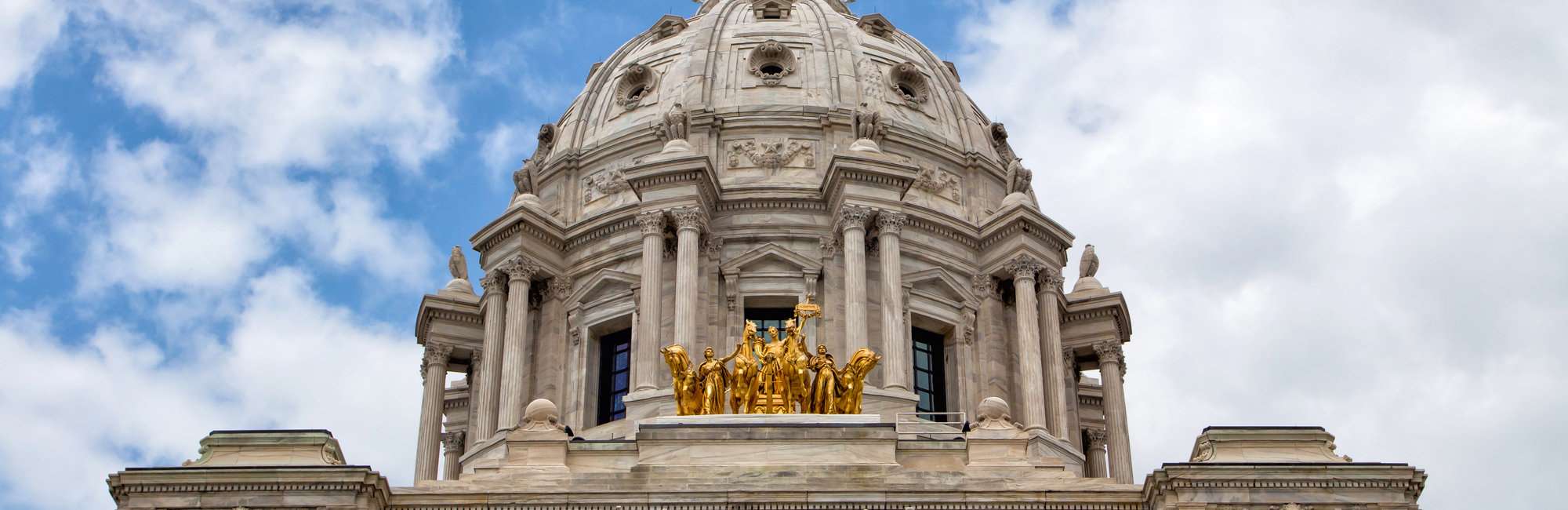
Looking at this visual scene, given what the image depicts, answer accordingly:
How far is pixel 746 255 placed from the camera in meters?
66.5

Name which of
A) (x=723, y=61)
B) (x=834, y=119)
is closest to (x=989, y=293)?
(x=834, y=119)

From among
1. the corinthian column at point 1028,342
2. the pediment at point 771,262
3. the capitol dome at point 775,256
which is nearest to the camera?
the corinthian column at point 1028,342

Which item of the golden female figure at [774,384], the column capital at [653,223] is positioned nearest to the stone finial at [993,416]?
the golden female figure at [774,384]

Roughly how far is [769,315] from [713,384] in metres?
14.9

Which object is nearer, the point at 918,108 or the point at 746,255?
the point at 746,255

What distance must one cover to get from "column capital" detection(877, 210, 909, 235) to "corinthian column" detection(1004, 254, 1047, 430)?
12.6ft

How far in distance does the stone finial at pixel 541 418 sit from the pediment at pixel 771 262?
56.1 ft

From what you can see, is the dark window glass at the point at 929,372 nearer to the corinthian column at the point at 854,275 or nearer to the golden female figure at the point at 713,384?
the corinthian column at the point at 854,275

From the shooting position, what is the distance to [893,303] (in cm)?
6328

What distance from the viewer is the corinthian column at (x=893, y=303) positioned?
61.7 meters

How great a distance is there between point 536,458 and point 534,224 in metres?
20.1

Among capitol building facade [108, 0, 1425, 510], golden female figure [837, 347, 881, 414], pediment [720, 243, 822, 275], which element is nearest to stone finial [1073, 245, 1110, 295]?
capitol building facade [108, 0, 1425, 510]

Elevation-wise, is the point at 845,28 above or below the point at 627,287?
above

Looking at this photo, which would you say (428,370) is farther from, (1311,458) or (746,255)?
(1311,458)
